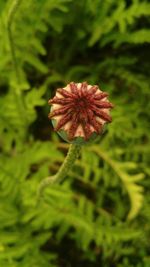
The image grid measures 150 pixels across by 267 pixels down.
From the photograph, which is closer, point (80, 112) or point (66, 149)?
point (80, 112)

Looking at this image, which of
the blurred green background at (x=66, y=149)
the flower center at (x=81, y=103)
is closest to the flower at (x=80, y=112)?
the flower center at (x=81, y=103)

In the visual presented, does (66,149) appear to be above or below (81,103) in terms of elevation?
above

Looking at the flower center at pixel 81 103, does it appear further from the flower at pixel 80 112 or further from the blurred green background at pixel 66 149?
the blurred green background at pixel 66 149

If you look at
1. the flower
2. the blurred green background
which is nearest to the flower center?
the flower

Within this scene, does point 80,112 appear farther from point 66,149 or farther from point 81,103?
point 66,149

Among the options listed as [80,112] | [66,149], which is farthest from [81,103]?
[66,149]

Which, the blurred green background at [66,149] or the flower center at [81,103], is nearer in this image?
the flower center at [81,103]
